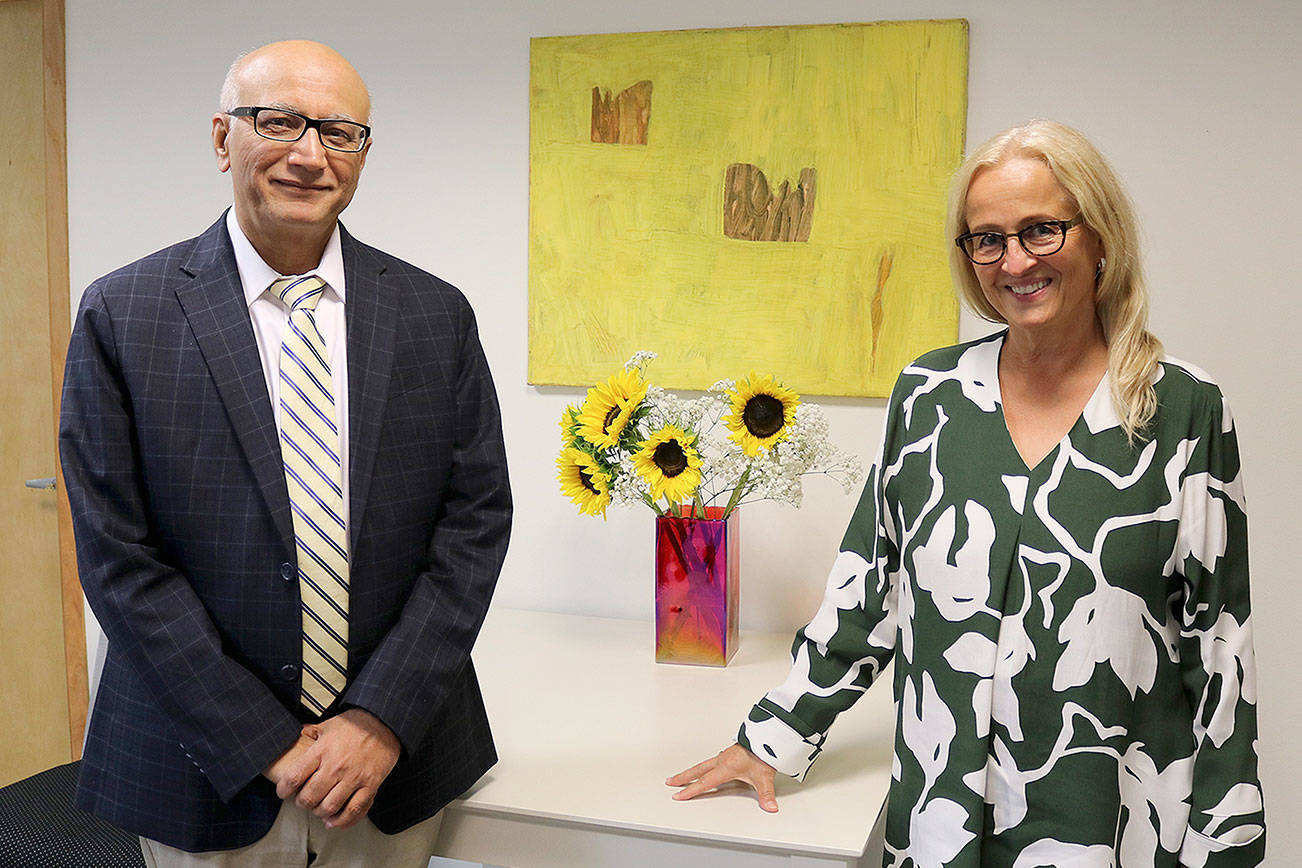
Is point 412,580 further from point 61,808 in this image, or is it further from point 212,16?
point 212,16

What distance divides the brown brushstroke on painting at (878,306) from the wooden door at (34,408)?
188cm

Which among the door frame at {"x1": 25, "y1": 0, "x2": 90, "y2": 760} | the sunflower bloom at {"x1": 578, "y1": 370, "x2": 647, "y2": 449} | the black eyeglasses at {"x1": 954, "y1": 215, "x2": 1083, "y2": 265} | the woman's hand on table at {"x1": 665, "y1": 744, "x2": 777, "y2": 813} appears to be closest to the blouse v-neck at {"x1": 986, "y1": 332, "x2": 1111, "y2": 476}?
the black eyeglasses at {"x1": 954, "y1": 215, "x2": 1083, "y2": 265}

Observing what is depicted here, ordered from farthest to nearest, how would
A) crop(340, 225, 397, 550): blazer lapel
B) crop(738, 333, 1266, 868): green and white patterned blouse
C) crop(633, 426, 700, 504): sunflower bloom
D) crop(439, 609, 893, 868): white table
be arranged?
crop(633, 426, 700, 504): sunflower bloom, crop(439, 609, 893, 868): white table, crop(340, 225, 397, 550): blazer lapel, crop(738, 333, 1266, 868): green and white patterned blouse

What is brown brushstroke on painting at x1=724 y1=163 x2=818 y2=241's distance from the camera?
7.22 ft

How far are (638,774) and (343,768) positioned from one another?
18.5 inches

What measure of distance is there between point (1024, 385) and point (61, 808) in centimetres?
174

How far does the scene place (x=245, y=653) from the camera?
4.52ft

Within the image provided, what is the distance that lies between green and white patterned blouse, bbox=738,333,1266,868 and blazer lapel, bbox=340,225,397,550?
670 millimetres

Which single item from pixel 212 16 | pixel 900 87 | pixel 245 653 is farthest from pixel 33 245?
pixel 900 87

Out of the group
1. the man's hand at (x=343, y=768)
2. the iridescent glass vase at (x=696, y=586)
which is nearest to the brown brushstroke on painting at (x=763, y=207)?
the iridescent glass vase at (x=696, y=586)

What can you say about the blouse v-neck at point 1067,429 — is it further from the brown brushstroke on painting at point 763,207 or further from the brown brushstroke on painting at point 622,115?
the brown brushstroke on painting at point 622,115

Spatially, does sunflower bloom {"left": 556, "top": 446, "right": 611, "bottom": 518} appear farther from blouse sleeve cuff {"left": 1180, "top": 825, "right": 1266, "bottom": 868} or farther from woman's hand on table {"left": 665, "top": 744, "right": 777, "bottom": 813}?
blouse sleeve cuff {"left": 1180, "top": 825, "right": 1266, "bottom": 868}

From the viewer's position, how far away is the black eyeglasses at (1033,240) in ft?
4.28

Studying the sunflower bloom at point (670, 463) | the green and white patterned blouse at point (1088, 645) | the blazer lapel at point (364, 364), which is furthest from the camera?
the sunflower bloom at point (670, 463)
